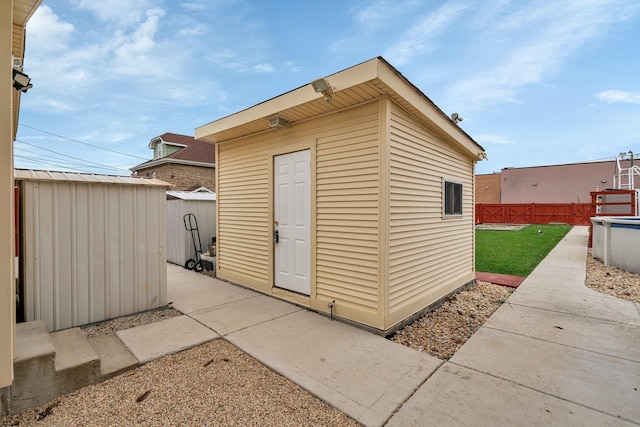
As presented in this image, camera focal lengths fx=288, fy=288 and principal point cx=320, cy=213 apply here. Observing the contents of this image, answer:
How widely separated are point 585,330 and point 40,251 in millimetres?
6531

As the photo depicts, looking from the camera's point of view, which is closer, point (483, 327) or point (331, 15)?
point (483, 327)

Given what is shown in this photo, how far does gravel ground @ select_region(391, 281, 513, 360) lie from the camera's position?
3.29 m

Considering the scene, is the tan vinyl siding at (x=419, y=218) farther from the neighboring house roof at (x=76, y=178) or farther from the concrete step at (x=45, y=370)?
the neighboring house roof at (x=76, y=178)

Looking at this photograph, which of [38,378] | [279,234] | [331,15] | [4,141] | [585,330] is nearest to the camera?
[4,141]

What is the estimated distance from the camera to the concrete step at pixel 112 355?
251cm

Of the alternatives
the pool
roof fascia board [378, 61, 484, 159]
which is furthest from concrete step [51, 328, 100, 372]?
the pool

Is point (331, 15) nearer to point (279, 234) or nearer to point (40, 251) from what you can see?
point (279, 234)

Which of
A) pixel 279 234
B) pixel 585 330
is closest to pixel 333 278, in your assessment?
pixel 279 234

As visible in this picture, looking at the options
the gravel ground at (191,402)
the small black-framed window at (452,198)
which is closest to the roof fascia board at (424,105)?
the small black-framed window at (452,198)

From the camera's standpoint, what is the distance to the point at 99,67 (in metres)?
11.1

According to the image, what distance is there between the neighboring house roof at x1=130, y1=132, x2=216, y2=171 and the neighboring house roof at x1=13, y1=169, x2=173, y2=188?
1365 cm

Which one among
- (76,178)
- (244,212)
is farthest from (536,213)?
(76,178)

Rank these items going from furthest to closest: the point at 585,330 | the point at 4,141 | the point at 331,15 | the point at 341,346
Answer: the point at 331,15 → the point at 585,330 → the point at 341,346 → the point at 4,141

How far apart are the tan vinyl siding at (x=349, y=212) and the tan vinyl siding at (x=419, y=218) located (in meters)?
0.23
